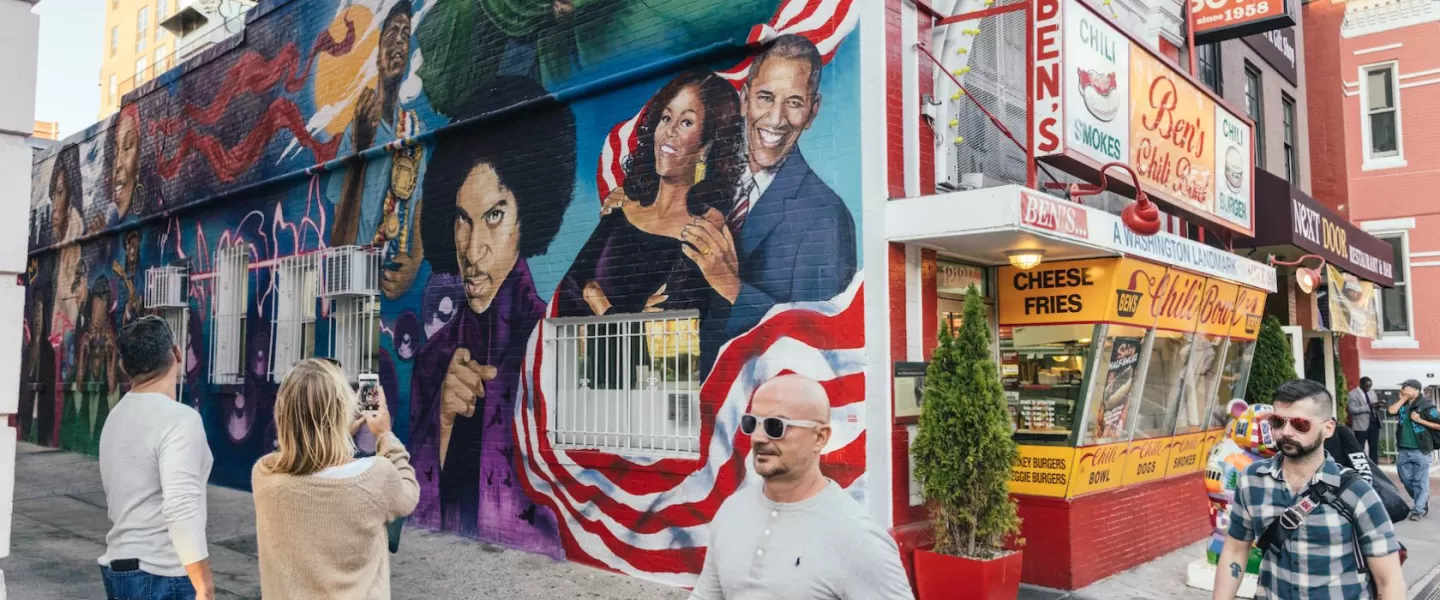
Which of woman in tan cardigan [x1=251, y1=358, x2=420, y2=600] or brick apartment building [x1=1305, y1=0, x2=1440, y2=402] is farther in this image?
brick apartment building [x1=1305, y1=0, x2=1440, y2=402]

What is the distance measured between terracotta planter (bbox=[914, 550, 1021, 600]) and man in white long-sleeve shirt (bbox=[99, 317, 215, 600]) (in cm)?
483

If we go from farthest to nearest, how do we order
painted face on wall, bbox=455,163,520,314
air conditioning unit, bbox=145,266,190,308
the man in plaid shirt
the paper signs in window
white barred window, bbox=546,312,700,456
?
1. air conditioning unit, bbox=145,266,190,308
2. painted face on wall, bbox=455,163,520,314
3. white barred window, bbox=546,312,700,456
4. the paper signs in window
5. the man in plaid shirt

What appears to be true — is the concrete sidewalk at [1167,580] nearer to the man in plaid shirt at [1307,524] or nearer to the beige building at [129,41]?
the man in plaid shirt at [1307,524]

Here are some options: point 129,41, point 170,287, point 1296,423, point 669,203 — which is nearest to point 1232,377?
point 669,203

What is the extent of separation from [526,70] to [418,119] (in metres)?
1.86

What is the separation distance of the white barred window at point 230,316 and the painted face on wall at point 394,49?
3.73m

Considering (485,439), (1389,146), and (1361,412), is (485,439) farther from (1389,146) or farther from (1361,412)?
(1389,146)

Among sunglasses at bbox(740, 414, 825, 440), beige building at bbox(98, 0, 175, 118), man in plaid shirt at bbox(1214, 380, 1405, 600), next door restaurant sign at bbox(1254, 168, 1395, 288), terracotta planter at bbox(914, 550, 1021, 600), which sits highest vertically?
beige building at bbox(98, 0, 175, 118)

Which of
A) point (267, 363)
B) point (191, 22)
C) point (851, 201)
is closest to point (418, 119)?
point (267, 363)

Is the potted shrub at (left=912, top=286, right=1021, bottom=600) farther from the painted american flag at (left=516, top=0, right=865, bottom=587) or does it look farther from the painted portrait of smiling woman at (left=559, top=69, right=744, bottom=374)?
the painted portrait of smiling woman at (left=559, top=69, right=744, bottom=374)

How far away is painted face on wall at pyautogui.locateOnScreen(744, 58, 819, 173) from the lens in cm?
776

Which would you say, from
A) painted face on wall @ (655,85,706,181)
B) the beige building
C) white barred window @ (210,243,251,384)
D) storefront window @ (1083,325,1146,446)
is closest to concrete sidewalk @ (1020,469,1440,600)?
storefront window @ (1083,325,1146,446)

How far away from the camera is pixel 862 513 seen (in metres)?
2.69

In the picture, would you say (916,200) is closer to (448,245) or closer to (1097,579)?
(1097,579)
